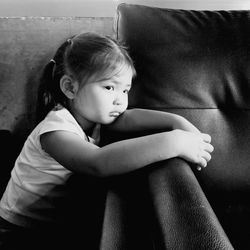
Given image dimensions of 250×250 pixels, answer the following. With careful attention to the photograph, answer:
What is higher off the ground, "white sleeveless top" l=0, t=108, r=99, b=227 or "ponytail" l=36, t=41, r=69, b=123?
"ponytail" l=36, t=41, r=69, b=123

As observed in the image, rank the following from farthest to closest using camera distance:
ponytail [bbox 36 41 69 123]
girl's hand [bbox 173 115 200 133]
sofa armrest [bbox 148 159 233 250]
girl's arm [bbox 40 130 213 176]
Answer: ponytail [bbox 36 41 69 123], girl's hand [bbox 173 115 200 133], girl's arm [bbox 40 130 213 176], sofa armrest [bbox 148 159 233 250]

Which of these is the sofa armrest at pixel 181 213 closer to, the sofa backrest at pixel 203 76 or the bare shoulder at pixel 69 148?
the bare shoulder at pixel 69 148

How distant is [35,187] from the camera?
3.08 feet

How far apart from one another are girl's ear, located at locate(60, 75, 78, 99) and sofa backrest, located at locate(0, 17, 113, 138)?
356 millimetres

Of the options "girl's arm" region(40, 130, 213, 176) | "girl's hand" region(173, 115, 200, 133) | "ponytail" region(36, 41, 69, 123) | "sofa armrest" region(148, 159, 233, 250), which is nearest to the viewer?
"sofa armrest" region(148, 159, 233, 250)

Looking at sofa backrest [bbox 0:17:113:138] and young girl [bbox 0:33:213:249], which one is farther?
sofa backrest [bbox 0:17:113:138]

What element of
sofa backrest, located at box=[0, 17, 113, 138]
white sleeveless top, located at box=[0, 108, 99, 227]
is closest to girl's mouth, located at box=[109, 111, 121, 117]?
white sleeveless top, located at box=[0, 108, 99, 227]

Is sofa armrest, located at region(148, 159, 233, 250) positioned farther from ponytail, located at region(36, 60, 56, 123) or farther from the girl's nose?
ponytail, located at region(36, 60, 56, 123)

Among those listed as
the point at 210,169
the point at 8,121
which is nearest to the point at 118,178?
the point at 210,169

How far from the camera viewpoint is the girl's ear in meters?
0.91

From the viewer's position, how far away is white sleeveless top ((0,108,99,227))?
94 centimetres

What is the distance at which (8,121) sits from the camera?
128 cm

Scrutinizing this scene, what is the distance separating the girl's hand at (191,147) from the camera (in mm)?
729

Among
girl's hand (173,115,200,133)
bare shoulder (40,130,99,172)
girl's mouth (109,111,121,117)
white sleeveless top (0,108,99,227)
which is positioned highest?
girl's hand (173,115,200,133)
